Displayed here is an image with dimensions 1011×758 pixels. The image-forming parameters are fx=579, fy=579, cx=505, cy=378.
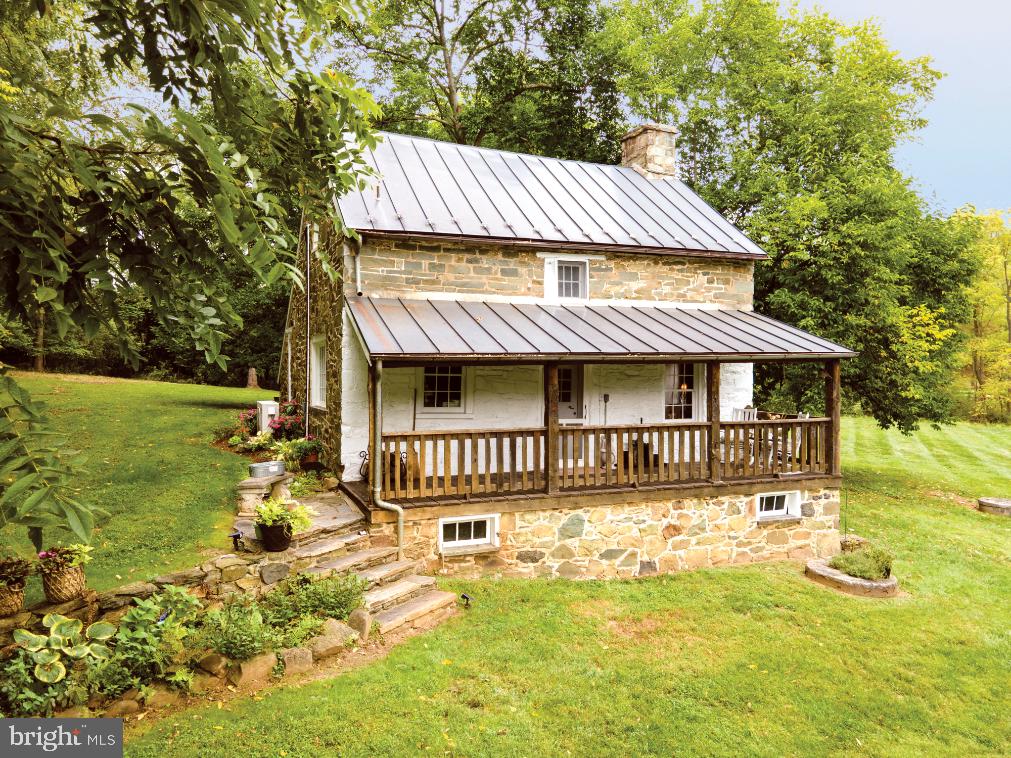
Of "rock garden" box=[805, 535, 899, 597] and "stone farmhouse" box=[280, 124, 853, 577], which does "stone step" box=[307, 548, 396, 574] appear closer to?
"stone farmhouse" box=[280, 124, 853, 577]

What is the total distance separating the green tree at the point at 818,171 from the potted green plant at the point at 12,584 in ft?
48.9

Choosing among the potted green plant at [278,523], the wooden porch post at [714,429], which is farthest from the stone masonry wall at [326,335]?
the wooden porch post at [714,429]

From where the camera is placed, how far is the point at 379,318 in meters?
8.60

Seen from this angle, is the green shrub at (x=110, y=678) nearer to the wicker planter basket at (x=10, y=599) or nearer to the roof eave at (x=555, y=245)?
the wicker planter basket at (x=10, y=599)

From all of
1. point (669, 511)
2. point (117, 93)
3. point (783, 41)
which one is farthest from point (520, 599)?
point (783, 41)

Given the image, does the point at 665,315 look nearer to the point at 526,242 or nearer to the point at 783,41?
the point at 526,242

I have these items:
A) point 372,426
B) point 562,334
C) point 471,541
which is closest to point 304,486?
point 372,426

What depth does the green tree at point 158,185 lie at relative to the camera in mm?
2688

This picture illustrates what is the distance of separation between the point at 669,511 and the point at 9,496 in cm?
856

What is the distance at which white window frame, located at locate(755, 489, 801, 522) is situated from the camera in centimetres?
988

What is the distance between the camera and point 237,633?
5.31m

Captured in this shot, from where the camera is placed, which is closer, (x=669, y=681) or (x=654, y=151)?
(x=669, y=681)

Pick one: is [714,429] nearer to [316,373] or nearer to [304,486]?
[304,486]
